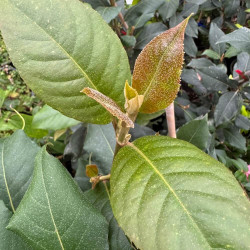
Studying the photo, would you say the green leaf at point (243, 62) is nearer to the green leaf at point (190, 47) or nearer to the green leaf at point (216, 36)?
the green leaf at point (216, 36)

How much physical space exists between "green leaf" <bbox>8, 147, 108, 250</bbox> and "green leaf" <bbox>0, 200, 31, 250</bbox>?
5cm

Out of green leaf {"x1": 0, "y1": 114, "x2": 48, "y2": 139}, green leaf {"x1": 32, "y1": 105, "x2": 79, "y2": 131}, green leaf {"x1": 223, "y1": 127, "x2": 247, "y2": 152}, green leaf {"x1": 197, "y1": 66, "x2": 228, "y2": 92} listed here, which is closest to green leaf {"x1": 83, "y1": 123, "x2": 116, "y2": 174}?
green leaf {"x1": 32, "y1": 105, "x2": 79, "y2": 131}

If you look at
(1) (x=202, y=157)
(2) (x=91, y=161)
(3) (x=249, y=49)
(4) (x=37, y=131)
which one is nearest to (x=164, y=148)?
(1) (x=202, y=157)

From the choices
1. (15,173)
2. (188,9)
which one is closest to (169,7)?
(188,9)

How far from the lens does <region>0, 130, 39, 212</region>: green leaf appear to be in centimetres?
61

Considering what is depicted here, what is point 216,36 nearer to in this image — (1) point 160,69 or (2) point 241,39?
(2) point 241,39

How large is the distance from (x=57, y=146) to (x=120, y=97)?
883mm

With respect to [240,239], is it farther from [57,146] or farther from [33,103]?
[33,103]

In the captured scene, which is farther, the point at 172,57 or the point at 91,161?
the point at 91,161

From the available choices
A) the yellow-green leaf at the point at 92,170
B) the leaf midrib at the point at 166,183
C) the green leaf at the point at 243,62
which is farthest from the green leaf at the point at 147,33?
the leaf midrib at the point at 166,183

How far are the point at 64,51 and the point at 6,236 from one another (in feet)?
1.05

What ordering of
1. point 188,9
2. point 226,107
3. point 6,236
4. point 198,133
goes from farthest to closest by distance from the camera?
point 188,9, point 226,107, point 198,133, point 6,236

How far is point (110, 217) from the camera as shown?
0.67m

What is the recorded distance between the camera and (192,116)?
1.22m
